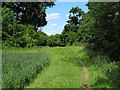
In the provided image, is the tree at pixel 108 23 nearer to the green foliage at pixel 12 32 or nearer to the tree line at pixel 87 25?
the tree line at pixel 87 25

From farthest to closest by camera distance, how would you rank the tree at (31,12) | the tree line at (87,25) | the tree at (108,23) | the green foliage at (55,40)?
the green foliage at (55,40)
the tree at (31,12)
the tree line at (87,25)
the tree at (108,23)

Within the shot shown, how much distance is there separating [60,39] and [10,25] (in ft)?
93.0

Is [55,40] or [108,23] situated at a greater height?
[108,23]

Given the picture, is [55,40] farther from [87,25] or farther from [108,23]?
[108,23]

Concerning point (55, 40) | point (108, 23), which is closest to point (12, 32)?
point (108, 23)

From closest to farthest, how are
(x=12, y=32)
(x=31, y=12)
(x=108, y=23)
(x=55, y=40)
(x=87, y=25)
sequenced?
(x=108, y=23) < (x=87, y=25) < (x=12, y=32) < (x=31, y=12) < (x=55, y=40)

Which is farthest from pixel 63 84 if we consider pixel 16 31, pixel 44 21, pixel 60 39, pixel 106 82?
pixel 60 39

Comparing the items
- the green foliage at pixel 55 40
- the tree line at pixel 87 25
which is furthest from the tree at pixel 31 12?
the green foliage at pixel 55 40

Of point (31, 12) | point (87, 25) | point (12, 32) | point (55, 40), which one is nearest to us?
point (87, 25)

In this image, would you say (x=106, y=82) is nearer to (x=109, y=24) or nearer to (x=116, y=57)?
(x=109, y=24)

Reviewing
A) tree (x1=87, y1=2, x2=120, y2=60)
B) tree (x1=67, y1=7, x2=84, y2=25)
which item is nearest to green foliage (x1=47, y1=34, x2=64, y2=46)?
tree (x1=67, y1=7, x2=84, y2=25)

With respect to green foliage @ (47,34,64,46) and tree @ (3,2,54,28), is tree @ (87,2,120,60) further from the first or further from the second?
green foliage @ (47,34,64,46)

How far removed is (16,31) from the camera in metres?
20.4

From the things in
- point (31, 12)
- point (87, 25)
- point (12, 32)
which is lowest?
point (12, 32)
